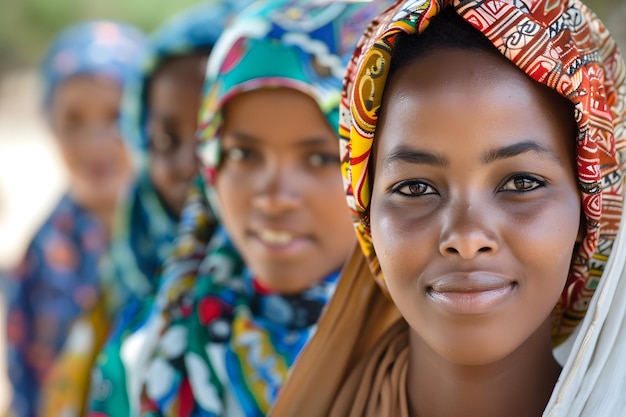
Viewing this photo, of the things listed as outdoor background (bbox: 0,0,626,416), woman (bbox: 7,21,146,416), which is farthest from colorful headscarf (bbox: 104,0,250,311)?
outdoor background (bbox: 0,0,626,416)

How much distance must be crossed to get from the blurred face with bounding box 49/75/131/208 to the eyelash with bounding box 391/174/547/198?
10.7ft

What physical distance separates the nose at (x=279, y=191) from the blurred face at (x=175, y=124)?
944mm

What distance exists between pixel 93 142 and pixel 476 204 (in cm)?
345

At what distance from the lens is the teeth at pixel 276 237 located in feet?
8.54

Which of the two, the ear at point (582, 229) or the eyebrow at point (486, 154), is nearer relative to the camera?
the eyebrow at point (486, 154)

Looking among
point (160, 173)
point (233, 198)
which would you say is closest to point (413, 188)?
point (233, 198)

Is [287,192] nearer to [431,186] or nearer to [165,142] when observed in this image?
[431,186]

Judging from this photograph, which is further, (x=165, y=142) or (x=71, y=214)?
(x=71, y=214)

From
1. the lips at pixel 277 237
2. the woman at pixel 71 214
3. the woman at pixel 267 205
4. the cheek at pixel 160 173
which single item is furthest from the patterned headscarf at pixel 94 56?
the lips at pixel 277 237

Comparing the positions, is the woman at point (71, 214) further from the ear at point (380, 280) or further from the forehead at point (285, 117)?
the ear at point (380, 280)

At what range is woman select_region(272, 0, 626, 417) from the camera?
1.70m

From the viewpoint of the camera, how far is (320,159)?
8.61 feet

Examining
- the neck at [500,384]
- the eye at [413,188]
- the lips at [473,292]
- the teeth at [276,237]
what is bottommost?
the neck at [500,384]

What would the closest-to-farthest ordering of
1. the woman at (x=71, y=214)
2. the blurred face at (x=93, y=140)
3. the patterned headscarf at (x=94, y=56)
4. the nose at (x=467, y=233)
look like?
the nose at (x=467, y=233)
the woman at (x=71, y=214)
the blurred face at (x=93, y=140)
the patterned headscarf at (x=94, y=56)
